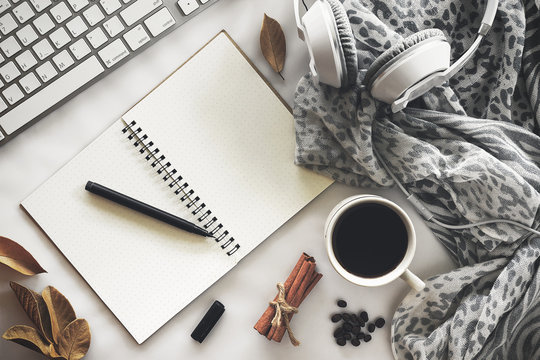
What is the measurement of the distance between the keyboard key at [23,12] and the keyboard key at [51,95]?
0.09m

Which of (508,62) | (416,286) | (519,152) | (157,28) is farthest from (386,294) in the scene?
(157,28)

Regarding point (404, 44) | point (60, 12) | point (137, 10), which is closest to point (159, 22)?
point (137, 10)

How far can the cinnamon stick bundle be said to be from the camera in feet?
2.33

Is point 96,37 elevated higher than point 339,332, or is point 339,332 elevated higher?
point 96,37

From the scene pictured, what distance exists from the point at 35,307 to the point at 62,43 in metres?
0.39

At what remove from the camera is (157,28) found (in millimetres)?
697

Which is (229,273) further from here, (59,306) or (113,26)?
(113,26)

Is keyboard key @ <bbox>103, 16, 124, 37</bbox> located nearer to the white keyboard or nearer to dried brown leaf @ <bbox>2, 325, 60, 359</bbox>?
the white keyboard

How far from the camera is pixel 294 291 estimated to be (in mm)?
716

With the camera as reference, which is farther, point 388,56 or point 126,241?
point 126,241

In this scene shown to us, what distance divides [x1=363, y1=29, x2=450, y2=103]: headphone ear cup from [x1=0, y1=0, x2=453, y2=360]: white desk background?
167mm

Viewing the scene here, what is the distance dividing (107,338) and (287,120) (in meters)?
0.44

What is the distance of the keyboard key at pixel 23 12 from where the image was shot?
670 mm

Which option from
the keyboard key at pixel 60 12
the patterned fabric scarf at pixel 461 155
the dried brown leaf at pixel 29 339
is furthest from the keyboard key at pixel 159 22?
the dried brown leaf at pixel 29 339
